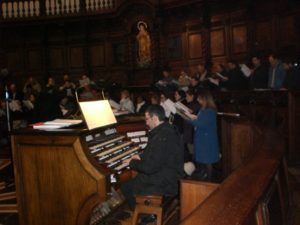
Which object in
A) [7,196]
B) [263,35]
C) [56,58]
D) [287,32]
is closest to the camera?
[7,196]

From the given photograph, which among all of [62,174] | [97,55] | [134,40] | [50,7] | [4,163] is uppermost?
[50,7]

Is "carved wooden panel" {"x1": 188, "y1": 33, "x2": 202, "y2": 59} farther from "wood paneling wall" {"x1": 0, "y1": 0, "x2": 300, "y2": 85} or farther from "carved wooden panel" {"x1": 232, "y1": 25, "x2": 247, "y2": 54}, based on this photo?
"carved wooden panel" {"x1": 232, "y1": 25, "x2": 247, "y2": 54}

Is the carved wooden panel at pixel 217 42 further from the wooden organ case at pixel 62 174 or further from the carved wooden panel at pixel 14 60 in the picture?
the wooden organ case at pixel 62 174

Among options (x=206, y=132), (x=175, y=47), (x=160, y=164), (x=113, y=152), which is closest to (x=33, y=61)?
(x=175, y=47)

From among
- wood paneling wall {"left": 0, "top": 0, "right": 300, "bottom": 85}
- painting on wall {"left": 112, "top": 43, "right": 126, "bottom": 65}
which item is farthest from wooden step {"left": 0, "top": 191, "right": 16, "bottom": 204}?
painting on wall {"left": 112, "top": 43, "right": 126, "bottom": 65}

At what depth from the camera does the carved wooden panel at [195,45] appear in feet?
43.3

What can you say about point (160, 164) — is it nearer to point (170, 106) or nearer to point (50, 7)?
point (170, 106)

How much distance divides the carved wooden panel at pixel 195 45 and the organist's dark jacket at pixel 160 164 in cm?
956

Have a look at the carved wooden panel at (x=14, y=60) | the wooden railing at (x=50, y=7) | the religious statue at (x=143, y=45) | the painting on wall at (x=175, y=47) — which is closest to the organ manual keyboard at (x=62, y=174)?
the painting on wall at (x=175, y=47)

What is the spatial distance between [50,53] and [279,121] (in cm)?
1155

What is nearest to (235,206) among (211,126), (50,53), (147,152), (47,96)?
(147,152)

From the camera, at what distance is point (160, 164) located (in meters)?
3.88

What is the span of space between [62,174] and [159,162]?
967 mm

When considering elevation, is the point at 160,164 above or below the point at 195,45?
below
